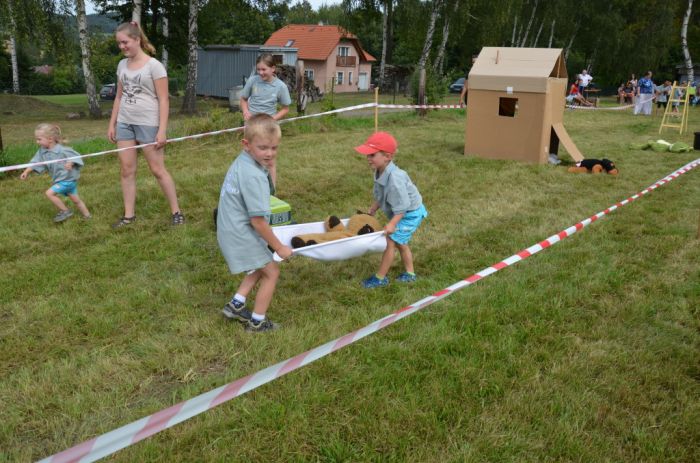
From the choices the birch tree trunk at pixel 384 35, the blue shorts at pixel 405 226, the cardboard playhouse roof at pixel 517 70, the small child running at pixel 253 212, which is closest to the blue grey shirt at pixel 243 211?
the small child running at pixel 253 212

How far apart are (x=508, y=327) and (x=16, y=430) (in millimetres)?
2749

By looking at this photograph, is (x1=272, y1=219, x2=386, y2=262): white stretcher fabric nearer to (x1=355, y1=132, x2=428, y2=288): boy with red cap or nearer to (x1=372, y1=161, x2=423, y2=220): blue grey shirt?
(x1=355, y1=132, x2=428, y2=288): boy with red cap

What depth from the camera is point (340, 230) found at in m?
4.95

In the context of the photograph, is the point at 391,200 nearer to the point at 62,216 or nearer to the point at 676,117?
the point at 62,216

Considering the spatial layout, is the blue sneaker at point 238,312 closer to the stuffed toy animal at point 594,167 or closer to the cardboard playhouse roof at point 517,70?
the stuffed toy animal at point 594,167

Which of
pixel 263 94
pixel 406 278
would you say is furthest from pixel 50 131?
pixel 406 278

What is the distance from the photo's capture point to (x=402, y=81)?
41875 mm

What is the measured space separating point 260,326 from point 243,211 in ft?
2.43

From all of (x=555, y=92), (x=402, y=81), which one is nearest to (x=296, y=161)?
(x=555, y=92)

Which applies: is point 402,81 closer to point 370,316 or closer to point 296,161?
point 296,161

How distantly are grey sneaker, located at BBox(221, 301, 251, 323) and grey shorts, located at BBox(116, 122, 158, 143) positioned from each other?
8.02 ft

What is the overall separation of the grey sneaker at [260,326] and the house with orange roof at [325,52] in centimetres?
4940

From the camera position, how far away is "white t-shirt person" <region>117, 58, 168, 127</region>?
5.28m

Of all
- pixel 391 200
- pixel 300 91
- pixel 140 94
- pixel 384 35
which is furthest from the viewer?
pixel 384 35
